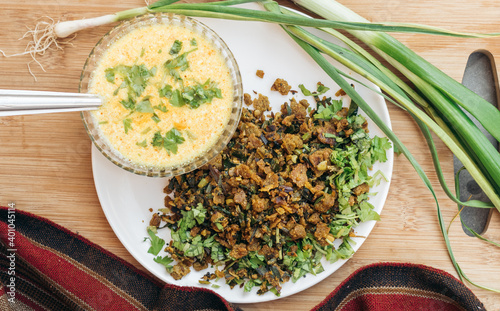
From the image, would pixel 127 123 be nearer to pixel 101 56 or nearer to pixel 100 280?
pixel 101 56

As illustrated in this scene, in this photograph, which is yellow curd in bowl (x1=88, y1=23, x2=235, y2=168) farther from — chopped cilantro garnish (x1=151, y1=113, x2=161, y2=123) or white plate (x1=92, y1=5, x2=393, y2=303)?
white plate (x1=92, y1=5, x2=393, y2=303)

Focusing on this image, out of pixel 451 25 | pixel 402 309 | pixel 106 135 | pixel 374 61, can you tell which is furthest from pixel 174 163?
pixel 451 25

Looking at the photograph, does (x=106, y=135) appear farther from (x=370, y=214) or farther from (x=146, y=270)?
(x=370, y=214)

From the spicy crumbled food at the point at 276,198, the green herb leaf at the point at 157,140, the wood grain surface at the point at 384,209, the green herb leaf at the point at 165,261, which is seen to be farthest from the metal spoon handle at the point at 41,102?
the green herb leaf at the point at 165,261

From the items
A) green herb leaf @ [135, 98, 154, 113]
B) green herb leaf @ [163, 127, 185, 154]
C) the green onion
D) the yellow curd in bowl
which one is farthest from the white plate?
green herb leaf @ [135, 98, 154, 113]

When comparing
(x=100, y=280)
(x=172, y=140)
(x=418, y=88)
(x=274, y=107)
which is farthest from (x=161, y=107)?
(x=418, y=88)

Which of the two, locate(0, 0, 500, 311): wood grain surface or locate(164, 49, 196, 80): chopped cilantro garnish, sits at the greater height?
locate(164, 49, 196, 80): chopped cilantro garnish
